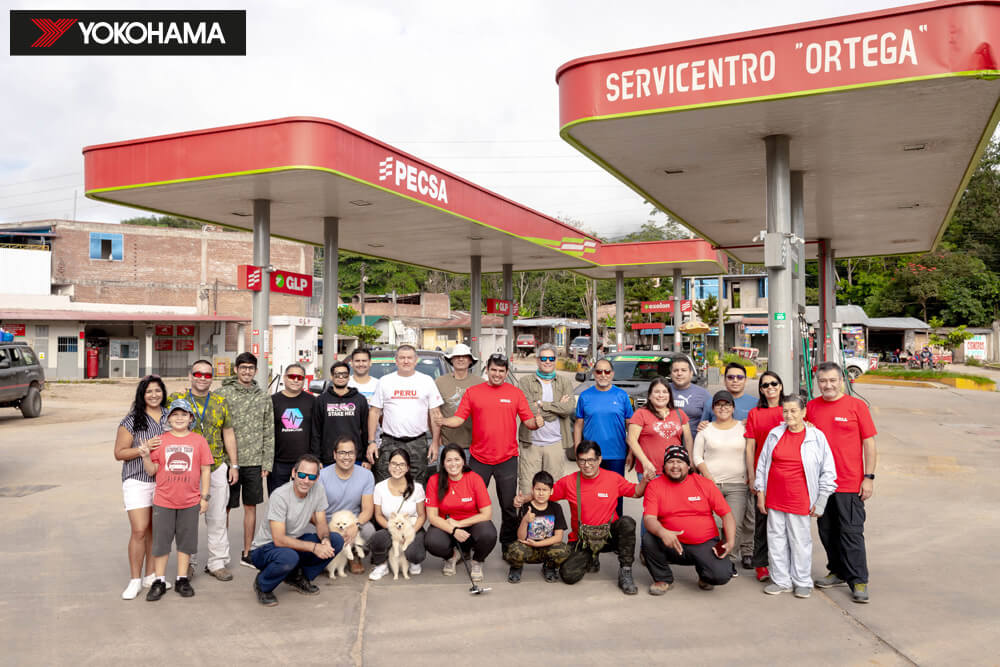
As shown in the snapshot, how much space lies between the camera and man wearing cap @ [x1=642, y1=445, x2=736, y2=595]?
5469 millimetres

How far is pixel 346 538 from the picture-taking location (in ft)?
19.1

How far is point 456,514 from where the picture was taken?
595 cm

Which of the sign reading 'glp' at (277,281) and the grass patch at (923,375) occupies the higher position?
the sign reading 'glp' at (277,281)

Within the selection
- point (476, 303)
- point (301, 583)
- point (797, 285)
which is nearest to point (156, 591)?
point (301, 583)

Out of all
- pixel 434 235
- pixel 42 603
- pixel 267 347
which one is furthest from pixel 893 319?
pixel 42 603

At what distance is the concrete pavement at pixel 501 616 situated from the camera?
442cm

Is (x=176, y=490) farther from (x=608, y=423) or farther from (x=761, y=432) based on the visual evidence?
(x=761, y=432)

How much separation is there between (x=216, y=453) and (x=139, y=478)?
25.1 inches

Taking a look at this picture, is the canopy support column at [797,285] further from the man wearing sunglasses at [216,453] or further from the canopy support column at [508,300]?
the canopy support column at [508,300]

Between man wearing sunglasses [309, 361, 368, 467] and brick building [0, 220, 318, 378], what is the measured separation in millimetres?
26427

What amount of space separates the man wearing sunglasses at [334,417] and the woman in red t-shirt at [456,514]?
39.0 inches

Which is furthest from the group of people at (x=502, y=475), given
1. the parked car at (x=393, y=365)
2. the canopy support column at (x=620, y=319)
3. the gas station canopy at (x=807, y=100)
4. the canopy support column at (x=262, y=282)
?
the canopy support column at (x=620, y=319)

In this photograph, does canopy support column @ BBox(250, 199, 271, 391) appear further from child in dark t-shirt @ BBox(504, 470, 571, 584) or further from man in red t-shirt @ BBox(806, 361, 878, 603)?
man in red t-shirt @ BBox(806, 361, 878, 603)

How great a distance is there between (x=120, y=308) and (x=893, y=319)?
4614cm
